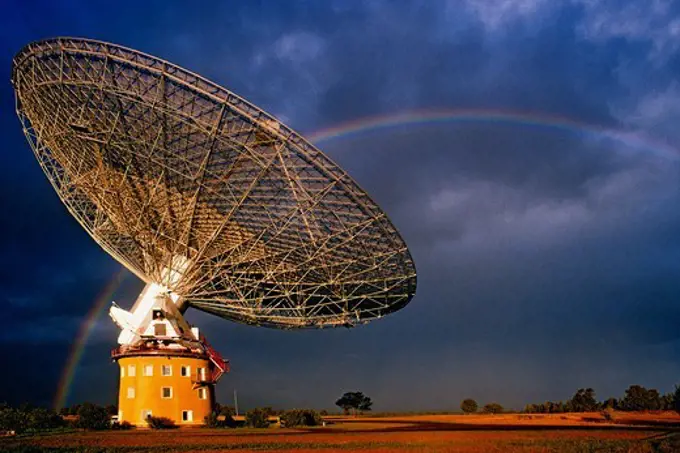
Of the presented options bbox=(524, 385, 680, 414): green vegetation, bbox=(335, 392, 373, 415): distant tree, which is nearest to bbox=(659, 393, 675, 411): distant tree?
bbox=(524, 385, 680, 414): green vegetation

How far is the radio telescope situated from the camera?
3391 cm

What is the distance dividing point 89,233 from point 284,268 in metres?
16.0

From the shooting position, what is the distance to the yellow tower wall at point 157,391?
169 feet

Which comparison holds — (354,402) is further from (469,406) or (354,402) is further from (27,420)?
(27,420)

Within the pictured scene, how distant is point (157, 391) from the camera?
51719 millimetres

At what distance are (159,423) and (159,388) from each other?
2.90 meters

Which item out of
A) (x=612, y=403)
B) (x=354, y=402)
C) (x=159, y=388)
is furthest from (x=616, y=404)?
(x=159, y=388)

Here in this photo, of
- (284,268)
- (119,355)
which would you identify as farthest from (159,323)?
(284,268)

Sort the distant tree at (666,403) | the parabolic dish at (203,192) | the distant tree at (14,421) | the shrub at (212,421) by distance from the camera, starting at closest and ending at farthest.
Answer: the parabolic dish at (203,192)
the distant tree at (14,421)
the shrub at (212,421)
the distant tree at (666,403)

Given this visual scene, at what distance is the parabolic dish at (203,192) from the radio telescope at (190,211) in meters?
0.10

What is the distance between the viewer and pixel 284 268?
152 ft

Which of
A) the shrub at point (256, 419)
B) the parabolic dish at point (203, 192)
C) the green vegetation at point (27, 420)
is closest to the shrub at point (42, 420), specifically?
the green vegetation at point (27, 420)

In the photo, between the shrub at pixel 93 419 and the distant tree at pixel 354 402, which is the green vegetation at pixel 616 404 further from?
the shrub at pixel 93 419

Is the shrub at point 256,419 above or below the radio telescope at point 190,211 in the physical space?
below
